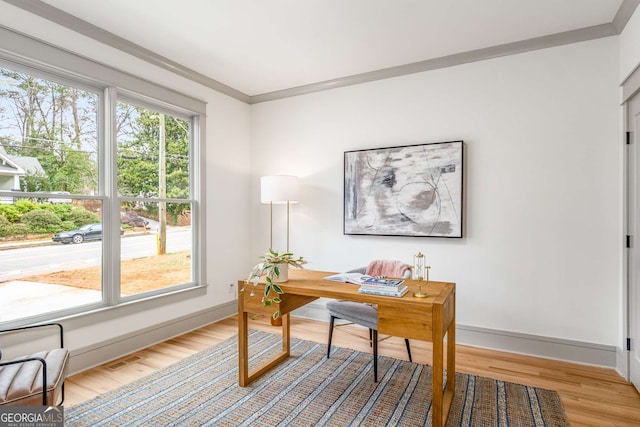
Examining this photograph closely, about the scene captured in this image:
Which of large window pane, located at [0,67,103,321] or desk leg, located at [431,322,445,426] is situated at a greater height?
large window pane, located at [0,67,103,321]

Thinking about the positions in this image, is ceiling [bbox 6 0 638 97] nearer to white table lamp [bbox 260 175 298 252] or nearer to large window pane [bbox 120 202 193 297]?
white table lamp [bbox 260 175 298 252]

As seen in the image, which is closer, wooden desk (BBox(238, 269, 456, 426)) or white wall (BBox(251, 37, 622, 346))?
wooden desk (BBox(238, 269, 456, 426))

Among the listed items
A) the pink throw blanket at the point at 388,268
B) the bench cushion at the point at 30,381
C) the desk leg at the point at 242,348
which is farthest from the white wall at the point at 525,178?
the bench cushion at the point at 30,381

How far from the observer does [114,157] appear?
2.94 m

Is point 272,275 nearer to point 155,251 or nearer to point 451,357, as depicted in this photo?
point 451,357

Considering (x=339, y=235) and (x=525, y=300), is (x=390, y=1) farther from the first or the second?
(x=525, y=300)

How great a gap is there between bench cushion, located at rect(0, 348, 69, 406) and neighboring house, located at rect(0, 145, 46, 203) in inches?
46.7

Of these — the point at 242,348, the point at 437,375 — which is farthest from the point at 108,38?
the point at 437,375

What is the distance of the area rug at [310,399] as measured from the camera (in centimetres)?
207

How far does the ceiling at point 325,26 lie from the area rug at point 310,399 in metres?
2.70

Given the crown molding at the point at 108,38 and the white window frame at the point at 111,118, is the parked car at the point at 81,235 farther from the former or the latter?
the crown molding at the point at 108,38

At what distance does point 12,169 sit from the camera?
2.39 metres

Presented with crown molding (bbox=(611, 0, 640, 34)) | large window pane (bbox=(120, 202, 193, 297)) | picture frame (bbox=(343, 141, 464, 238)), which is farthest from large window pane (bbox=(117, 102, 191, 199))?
crown molding (bbox=(611, 0, 640, 34))

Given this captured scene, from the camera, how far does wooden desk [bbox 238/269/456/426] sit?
1842 mm
